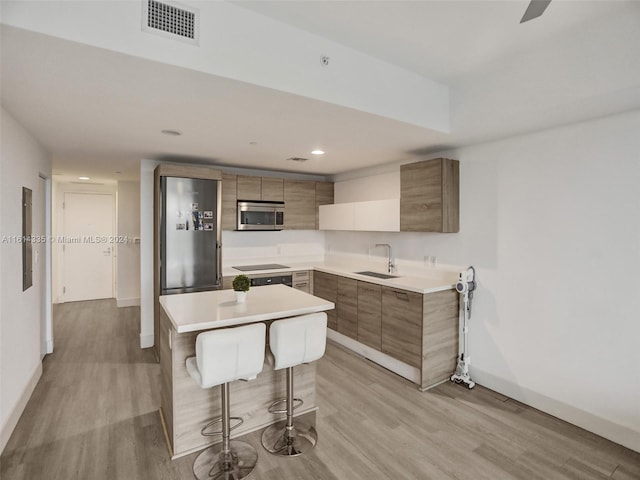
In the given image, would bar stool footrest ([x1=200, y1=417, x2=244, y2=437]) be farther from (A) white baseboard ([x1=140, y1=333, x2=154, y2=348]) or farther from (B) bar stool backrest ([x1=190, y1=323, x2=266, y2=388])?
(A) white baseboard ([x1=140, y1=333, x2=154, y2=348])

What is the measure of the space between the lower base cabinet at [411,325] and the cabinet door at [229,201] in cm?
182

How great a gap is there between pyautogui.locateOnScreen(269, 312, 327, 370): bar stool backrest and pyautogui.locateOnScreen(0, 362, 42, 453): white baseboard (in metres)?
1.95

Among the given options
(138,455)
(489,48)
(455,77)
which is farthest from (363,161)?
(138,455)

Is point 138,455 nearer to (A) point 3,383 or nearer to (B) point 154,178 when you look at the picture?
(A) point 3,383

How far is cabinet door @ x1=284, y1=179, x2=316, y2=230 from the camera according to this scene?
16.5 feet

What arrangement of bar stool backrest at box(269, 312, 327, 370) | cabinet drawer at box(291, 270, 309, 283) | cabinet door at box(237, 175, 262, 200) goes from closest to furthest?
bar stool backrest at box(269, 312, 327, 370)
cabinet door at box(237, 175, 262, 200)
cabinet drawer at box(291, 270, 309, 283)

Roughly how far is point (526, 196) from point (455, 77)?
3.95 feet

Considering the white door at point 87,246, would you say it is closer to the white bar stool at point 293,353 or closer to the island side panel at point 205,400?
the island side panel at point 205,400

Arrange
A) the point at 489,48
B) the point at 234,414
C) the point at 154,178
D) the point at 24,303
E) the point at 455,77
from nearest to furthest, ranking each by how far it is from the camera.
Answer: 1. the point at 489,48
2. the point at 234,414
3. the point at 455,77
4. the point at 24,303
5. the point at 154,178

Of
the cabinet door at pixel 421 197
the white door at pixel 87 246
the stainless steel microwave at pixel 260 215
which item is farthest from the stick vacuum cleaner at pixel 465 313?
the white door at pixel 87 246

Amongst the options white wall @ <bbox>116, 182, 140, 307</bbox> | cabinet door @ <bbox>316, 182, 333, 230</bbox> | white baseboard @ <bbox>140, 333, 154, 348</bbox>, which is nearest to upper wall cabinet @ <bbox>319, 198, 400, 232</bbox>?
cabinet door @ <bbox>316, 182, 333, 230</bbox>

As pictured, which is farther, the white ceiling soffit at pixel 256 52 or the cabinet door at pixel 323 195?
the cabinet door at pixel 323 195

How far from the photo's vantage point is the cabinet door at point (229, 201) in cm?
451

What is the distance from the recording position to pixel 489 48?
2307 mm
